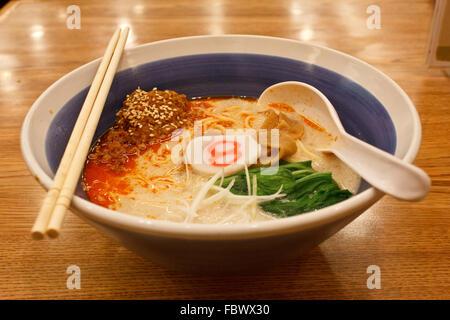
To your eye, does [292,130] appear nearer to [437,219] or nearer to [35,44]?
[437,219]

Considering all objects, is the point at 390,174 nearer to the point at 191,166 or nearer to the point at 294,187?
the point at 294,187

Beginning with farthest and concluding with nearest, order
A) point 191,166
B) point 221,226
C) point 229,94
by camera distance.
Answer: point 229,94 → point 191,166 → point 221,226

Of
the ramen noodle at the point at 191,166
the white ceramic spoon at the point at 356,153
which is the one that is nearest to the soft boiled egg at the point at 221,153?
the ramen noodle at the point at 191,166

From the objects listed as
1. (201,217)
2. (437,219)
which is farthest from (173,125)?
(437,219)

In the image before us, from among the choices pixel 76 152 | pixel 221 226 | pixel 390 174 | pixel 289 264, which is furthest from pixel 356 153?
pixel 76 152

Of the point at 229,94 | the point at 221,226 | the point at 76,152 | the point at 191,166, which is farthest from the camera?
the point at 229,94

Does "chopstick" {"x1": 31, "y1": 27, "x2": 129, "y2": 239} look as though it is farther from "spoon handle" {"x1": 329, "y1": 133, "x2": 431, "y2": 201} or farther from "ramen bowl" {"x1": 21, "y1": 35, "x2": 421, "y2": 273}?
"spoon handle" {"x1": 329, "y1": 133, "x2": 431, "y2": 201}

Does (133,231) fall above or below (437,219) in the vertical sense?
above
